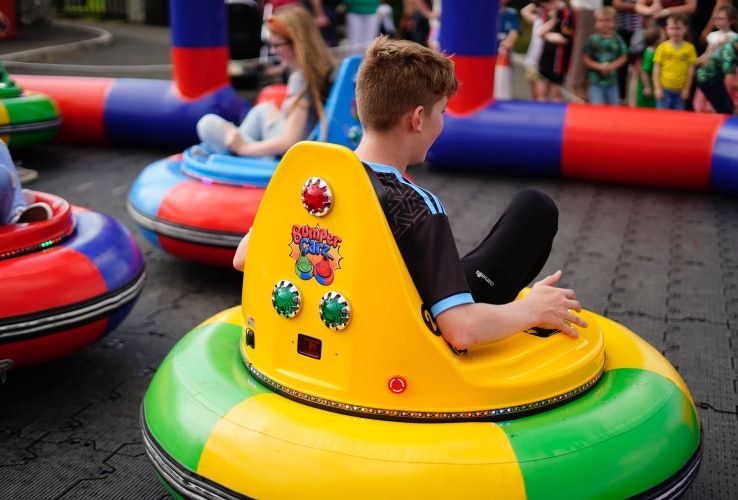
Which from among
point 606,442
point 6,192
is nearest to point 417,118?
point 606,442

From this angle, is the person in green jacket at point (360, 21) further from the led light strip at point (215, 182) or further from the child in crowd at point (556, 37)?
the led light strip at point (215, 182)

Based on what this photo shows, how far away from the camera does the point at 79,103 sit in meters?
6.63

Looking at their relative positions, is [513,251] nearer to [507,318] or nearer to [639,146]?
[507,318]

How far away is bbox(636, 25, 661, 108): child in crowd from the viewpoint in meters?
6.83

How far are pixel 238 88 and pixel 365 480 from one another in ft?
27.5

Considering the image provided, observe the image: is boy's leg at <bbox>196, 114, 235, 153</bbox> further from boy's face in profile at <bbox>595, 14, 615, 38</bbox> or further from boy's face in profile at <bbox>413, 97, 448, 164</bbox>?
boy's face in profile at <bbox>595, 14, 615, 38</bbox>

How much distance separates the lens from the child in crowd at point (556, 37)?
7.20 metres

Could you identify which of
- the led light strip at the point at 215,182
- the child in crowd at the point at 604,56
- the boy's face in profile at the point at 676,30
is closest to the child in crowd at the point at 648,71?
the child in crowd at the point at 604,56

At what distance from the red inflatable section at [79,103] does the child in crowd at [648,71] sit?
14.1ft

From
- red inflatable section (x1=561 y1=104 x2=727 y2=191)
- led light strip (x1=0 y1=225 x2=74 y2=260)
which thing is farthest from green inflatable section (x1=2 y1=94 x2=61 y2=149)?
red inflatable section (x1=561 y1=104 x2=727 y2=191)

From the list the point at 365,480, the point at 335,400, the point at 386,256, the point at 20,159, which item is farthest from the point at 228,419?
the point at 20,159

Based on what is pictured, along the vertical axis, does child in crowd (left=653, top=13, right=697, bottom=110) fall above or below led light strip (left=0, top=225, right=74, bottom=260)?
above

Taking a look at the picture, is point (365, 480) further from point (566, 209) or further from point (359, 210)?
point (566, 209)

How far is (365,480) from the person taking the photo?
1750 millimetres
